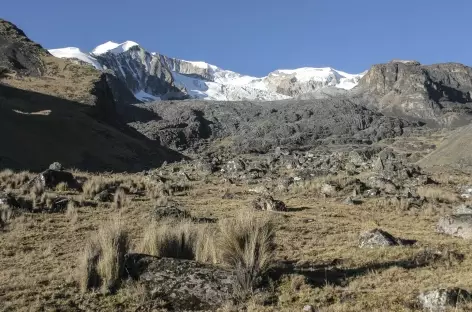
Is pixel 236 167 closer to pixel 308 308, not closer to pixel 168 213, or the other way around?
pixel 168 213

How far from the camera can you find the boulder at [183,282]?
7.59 meters

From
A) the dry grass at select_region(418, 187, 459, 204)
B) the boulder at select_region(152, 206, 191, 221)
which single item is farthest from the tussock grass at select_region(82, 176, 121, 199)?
the dry grass at select_region(418, 187, 459, 204)

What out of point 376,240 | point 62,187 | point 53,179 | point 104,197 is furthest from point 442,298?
point 53,179

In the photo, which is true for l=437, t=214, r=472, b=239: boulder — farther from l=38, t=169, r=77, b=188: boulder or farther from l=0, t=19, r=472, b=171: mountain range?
l=0, t=19, r=472, b=171: mountain range

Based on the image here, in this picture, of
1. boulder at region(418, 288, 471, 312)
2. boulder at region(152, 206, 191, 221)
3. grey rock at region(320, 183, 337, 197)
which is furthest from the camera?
grey rock at region(320, 183, 337, 197)

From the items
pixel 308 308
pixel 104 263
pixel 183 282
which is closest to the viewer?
pixel 308 308

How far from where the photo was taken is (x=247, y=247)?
8.45 meters

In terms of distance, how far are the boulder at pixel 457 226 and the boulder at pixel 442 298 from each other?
764 centimetres

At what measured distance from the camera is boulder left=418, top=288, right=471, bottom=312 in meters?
7.00

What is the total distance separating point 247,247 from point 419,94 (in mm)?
179649

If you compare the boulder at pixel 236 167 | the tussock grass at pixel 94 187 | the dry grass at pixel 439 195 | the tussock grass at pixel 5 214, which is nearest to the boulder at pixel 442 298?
the tussock grass at pixel 5 214

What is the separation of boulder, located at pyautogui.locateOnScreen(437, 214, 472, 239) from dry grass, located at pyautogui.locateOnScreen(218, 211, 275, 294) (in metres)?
8.05

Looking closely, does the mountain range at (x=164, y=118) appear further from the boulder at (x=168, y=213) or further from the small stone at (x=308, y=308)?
the small stone at (x=308, y=308)

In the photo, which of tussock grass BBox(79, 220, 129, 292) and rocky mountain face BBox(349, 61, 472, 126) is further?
rocky mountain face BBox(349, 61, 472, 126)
